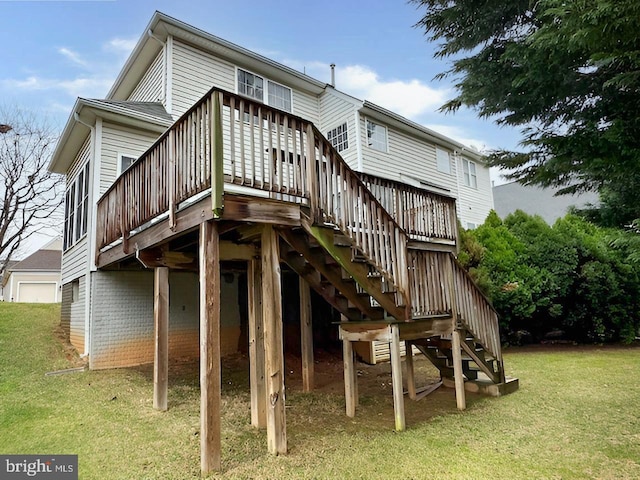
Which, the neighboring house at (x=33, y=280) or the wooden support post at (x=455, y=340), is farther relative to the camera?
the neighboring house at (x=33, y=280)

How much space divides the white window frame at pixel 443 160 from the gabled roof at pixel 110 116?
9.73 metres

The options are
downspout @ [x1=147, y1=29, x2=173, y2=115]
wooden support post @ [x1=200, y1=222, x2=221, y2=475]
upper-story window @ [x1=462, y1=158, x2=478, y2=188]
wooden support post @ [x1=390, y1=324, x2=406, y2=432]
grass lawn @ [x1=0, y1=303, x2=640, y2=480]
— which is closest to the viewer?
wooden support post @ [x1=200, y1=222, x2=221, y2=475]

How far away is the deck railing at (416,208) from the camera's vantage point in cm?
656

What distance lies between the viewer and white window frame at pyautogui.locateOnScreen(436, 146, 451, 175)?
50.0 feet

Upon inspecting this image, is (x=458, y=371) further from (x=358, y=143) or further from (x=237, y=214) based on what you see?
(x=358, y=143)

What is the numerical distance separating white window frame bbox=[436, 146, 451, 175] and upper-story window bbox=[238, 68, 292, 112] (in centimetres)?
622

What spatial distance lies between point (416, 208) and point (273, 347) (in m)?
3.79

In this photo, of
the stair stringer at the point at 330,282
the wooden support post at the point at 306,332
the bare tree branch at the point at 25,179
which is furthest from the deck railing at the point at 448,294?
the bare tree branch at the point at 25,179

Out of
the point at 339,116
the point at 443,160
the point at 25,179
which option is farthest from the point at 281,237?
the point at 25,179

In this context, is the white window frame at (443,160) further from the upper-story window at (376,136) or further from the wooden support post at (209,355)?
the wooden support post at (209,355)

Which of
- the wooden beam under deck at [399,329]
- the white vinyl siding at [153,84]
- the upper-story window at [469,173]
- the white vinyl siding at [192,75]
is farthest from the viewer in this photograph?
the upper-story window at [469,173]

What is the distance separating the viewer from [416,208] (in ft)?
23.2

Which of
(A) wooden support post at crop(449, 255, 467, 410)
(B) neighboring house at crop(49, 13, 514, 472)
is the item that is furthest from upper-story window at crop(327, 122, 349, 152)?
(A) wooden support post at crop(449, 255, 467, 410)

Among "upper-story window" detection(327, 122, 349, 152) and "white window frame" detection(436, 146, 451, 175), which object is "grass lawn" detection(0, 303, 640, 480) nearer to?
"upper-story window" detection(327, 122, 349, 152)
